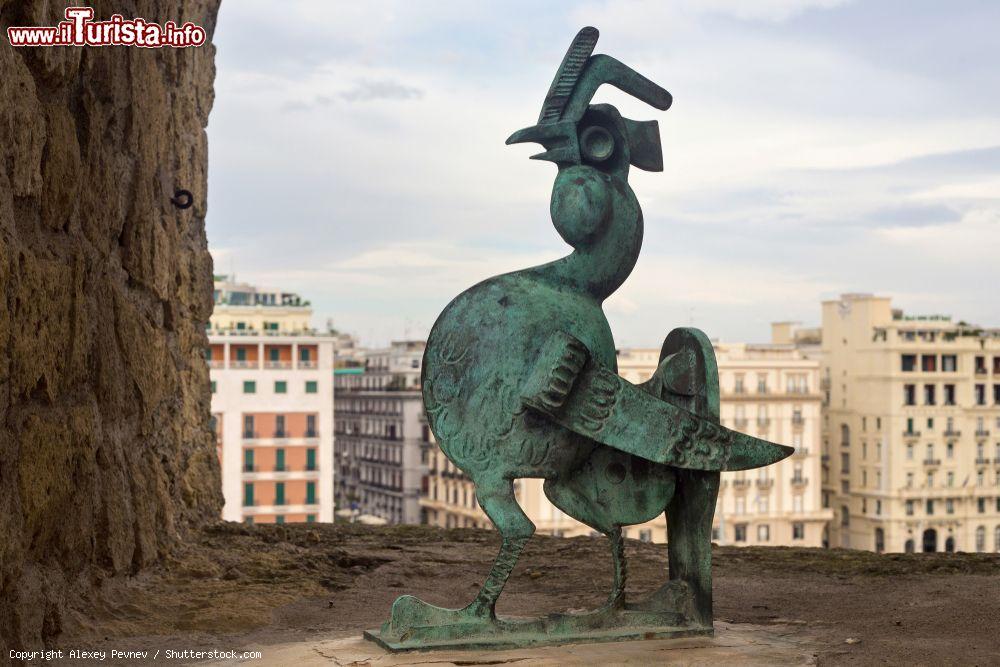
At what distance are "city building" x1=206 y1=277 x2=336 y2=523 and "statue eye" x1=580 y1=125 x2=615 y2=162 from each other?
5105 cm

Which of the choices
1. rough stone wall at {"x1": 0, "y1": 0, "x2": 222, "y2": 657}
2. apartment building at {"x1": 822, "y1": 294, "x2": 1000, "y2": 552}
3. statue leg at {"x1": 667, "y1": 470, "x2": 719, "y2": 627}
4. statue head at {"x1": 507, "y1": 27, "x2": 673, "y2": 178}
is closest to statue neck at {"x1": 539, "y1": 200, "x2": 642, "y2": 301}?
statue head at {"x1": 507, "y1": 27, "x2": 673, "y2": 178}

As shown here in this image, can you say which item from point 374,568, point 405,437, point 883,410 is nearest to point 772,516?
point 883,410

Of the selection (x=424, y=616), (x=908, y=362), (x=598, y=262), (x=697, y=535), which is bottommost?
(x=424, y=616)

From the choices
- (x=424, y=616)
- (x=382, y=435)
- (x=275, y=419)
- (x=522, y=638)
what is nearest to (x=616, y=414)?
(x=522, y=638)

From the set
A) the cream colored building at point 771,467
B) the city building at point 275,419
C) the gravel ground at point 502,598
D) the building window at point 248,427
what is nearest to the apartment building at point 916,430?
the cream colored building at point 771,467

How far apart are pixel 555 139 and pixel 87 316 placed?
212 cm

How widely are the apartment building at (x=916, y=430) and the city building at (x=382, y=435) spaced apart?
969 inches

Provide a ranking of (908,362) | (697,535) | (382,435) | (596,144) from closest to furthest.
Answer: (697,535), (596,144), (908,362), (382,435)

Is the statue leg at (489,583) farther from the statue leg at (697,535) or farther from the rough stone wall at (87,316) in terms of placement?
the rough stone wall at (87,316)

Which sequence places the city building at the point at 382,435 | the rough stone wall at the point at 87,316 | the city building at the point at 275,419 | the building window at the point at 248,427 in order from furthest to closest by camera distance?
the city building at the point at 382,435, the building window at the point at 248,427, the city building at the point at 275,419, the rough stone wall at the point at 87,316

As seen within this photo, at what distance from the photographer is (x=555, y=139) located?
5148 millimetres

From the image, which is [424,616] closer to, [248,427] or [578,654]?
[578,654]

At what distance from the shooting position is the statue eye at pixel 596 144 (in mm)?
5188

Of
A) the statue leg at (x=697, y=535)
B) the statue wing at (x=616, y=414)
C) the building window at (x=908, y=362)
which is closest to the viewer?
the statue wing at (x=616, y=414)
